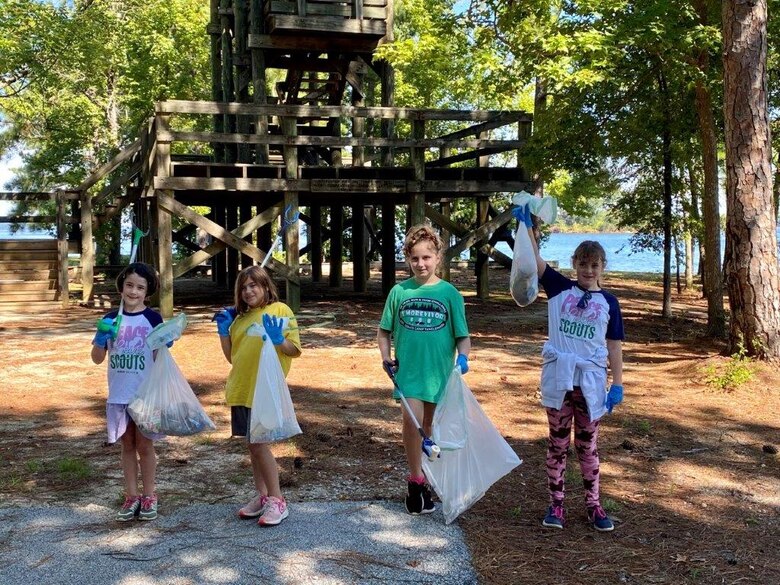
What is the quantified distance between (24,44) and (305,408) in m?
16.3

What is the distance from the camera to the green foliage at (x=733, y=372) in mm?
7836

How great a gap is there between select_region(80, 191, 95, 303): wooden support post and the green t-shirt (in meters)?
12.7

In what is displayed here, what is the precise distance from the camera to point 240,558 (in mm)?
3797

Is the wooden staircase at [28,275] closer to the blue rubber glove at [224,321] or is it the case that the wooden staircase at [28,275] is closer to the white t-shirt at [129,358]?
the white t-shirt at [129,358]

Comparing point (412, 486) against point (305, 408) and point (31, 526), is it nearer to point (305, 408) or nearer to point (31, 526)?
point (31, 526)

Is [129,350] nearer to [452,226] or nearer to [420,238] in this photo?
[420,238]

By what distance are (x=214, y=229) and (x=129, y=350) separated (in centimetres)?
886

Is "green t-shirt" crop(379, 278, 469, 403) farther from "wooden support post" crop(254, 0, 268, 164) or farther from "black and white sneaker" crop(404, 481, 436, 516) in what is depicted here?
"wooden support post" crop(254, 0, 268, 164)

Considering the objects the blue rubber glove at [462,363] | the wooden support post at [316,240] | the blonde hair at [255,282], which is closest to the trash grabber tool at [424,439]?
the blue rubber glove at [462,363]

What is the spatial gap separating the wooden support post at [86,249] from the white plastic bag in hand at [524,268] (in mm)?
12894

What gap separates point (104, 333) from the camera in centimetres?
432

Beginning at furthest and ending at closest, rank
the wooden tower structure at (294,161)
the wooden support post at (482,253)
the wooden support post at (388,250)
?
the wooden support post at (388,250)
the wooden support post at (482,253)
the wooden tower structure at (294,161)

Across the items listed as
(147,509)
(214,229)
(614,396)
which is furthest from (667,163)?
(147,509)

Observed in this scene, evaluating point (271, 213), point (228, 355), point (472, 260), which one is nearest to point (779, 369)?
point (228, 355)
